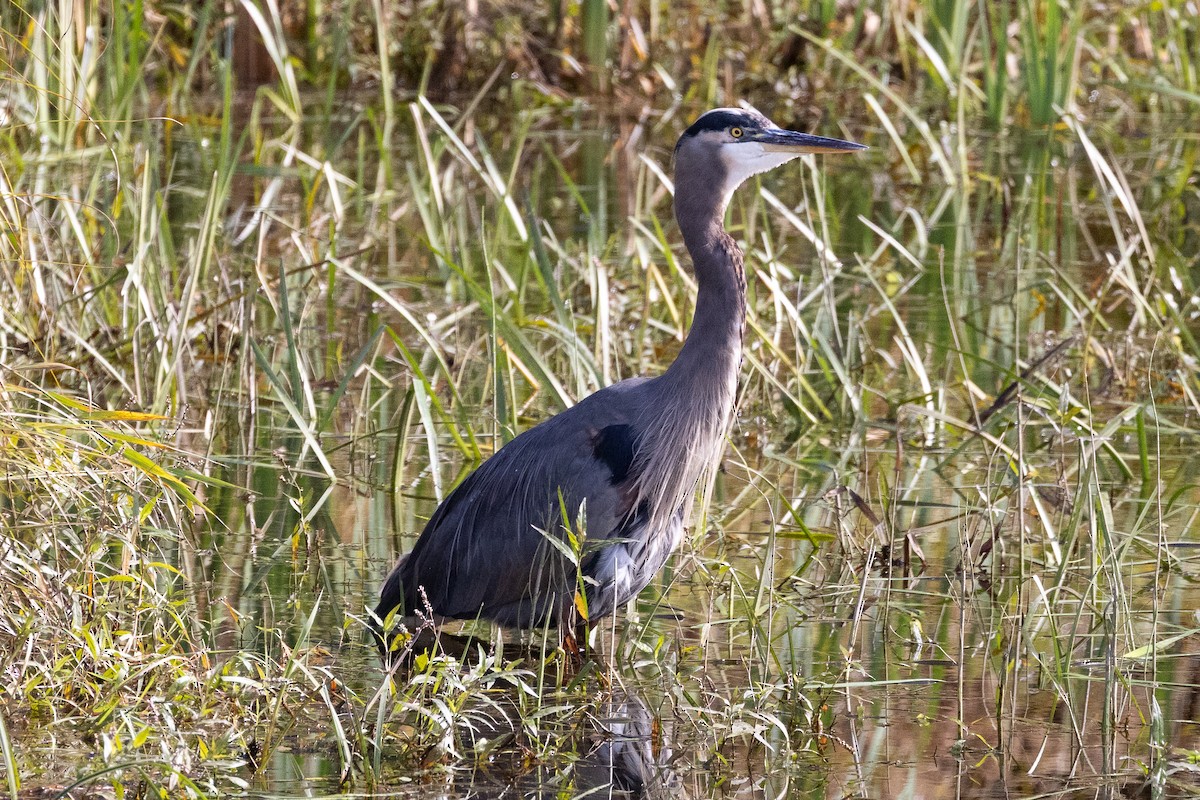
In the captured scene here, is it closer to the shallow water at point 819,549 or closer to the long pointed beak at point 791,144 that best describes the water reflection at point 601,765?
the shallow water at point 819,549

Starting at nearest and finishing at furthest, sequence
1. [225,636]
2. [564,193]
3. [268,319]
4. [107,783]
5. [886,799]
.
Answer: [107,783] → [886,799] → [225,636] → [268,319] → [564,193]

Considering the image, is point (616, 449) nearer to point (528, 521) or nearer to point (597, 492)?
point (597, 492)

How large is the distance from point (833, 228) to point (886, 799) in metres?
4.99

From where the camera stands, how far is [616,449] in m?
4.13

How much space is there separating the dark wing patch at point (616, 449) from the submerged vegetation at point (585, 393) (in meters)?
0.32

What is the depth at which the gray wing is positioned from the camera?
13.5 ft

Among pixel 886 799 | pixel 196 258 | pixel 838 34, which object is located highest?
pixel 838 34

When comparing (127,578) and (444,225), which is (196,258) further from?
(127,578)

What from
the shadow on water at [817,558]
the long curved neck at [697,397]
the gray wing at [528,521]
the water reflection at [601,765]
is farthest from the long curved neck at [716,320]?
the water reflection at [601,765]

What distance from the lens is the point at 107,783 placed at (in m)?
3.04

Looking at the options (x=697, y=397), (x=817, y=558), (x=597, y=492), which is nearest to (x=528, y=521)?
(x=597, y=492)

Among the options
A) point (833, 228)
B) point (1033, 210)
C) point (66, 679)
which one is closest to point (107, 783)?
point (66, 679)

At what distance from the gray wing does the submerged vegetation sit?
169 mm

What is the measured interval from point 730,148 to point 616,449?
882 millimetres
